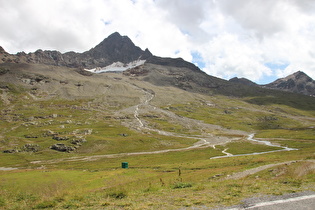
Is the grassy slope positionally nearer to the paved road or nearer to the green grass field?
the green grass field

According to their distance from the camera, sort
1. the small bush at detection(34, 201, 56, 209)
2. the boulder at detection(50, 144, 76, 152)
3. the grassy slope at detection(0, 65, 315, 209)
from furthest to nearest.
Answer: the boulder at detection(50, 144, 76, 152)
the grassy slope at detection(0, 65, 315, 209)
the small bush at detection(34, 201, 56, 209)

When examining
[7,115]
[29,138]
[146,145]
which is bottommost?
[146,145]

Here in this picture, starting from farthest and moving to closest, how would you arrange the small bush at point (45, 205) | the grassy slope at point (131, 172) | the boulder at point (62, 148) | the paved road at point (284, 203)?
the boulder at point (62, 148), the grassy slope at point (131, 172), the small bush at point (45, 205), the paved road at point (284, 203)

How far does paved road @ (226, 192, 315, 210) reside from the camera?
12.7 metres

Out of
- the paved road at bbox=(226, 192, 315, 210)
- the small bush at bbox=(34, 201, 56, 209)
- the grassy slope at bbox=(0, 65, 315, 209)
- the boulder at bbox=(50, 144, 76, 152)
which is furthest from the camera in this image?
the boulder at bbox=(50, 144, 76, 152)

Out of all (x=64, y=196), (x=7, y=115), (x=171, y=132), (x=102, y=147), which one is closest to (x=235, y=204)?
(x=64, y=196)

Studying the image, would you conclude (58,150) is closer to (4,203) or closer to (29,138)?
(29,138)

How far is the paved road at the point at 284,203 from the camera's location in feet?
41.5

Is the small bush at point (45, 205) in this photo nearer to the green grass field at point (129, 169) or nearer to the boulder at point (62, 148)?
the green grass field at point (129, 169)

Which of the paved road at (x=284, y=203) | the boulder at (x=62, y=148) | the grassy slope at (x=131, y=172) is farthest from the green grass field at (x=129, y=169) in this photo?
the boulder at (x=62, y=148)

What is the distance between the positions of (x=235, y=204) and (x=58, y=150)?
356 feet

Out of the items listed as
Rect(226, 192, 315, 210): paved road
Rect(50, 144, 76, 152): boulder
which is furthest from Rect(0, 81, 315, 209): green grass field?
Rect(50, 144, 76, 152): boulder

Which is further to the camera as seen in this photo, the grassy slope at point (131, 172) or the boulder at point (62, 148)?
the boulder at point (62, 148)

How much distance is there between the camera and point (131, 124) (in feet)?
605
